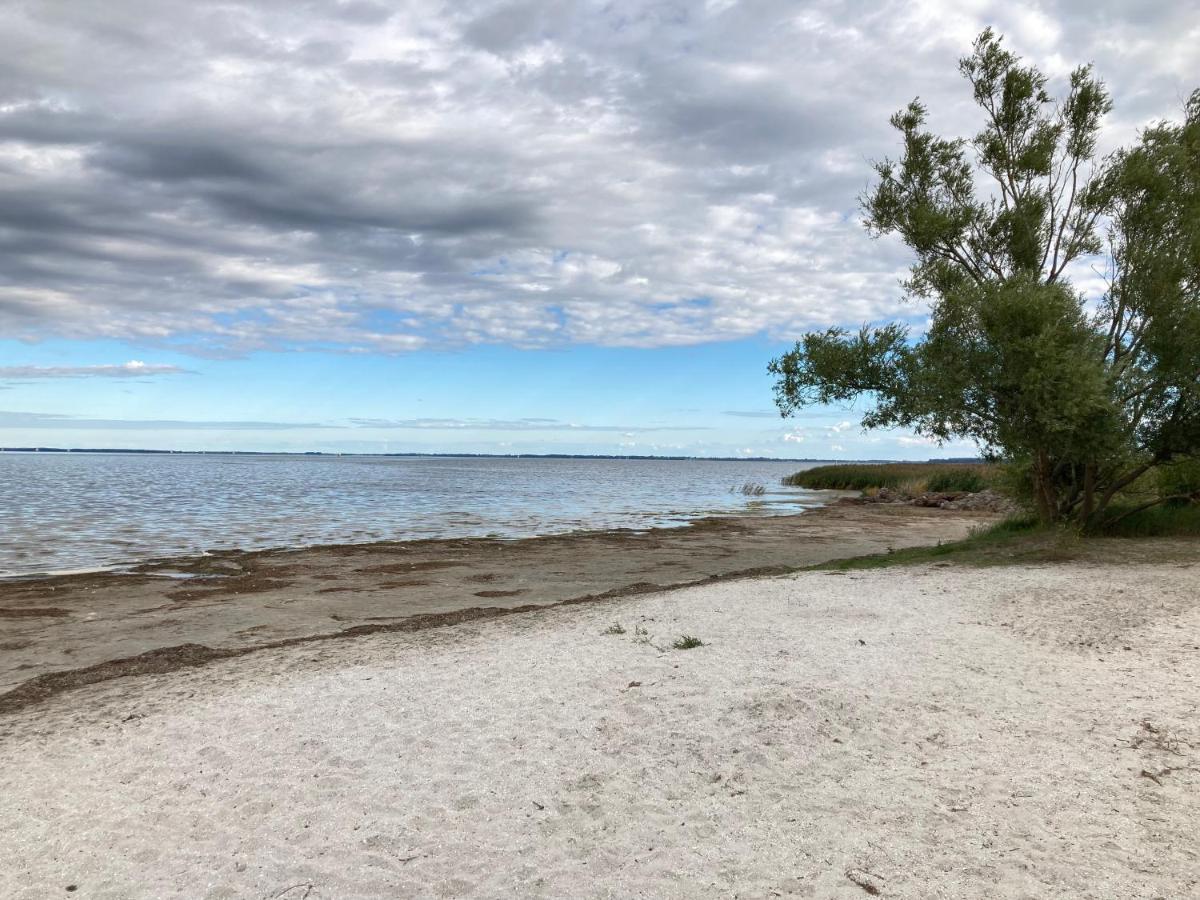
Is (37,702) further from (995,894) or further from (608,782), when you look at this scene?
(995,894)

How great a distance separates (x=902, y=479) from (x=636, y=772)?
2312 inches

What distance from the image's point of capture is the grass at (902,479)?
5269 cm

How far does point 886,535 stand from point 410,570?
18653mm

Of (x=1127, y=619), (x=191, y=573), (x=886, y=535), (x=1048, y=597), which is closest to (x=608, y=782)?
(x=1127, y=619)

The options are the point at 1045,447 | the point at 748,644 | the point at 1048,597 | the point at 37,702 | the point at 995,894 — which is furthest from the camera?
the point at 1045,447

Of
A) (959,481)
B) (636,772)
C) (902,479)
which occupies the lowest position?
(636,772)

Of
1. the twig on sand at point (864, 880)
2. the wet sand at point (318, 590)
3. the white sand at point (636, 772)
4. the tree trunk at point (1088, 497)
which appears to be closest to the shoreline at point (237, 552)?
the wet sand at point (318, 590)

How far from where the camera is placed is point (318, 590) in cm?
1633

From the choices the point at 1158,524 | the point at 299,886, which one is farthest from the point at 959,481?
the point at 299,886

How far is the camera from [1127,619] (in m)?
10.8

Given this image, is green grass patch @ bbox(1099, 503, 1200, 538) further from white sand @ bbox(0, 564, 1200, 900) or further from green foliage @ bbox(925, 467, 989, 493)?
green foliage @ bbox(925, 467, 989, 493)

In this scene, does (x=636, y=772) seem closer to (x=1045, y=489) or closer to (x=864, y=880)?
(x=864, y=880)

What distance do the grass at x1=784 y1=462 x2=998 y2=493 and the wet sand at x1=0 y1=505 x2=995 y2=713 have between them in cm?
2327

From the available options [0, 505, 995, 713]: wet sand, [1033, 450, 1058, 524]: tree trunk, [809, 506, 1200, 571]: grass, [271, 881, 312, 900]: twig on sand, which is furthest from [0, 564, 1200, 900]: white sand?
[1033, 450, 1058, 524]: tree trunk
